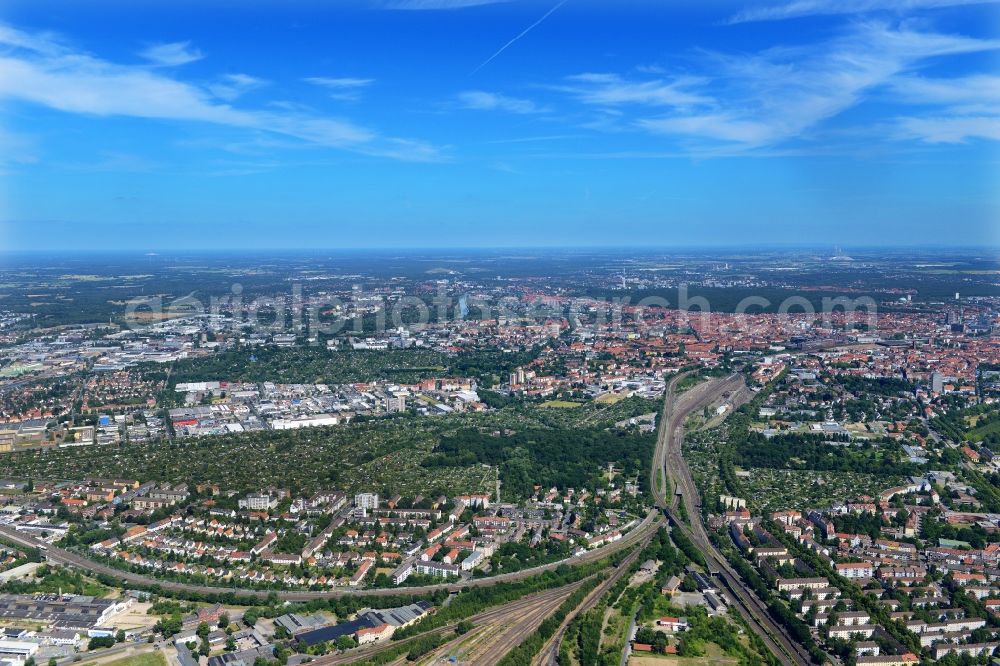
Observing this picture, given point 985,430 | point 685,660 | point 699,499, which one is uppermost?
point 985,430

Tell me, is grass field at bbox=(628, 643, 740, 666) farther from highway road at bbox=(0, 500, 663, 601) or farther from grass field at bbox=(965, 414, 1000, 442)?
grass field at bbox=(965, 414, 1000, 442)

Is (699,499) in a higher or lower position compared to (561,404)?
lower

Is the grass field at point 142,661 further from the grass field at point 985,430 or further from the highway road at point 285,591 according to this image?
the grass field at point 985,430

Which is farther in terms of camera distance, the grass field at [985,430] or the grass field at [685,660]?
the grass field at [985,430]

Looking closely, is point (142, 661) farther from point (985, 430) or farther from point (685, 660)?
point (985, 430)

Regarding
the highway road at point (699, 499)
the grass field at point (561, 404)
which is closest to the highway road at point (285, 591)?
the highway road at point (699, 499)

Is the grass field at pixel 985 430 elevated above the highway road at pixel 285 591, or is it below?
above

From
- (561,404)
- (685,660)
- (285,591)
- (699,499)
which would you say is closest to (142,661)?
(285,591)

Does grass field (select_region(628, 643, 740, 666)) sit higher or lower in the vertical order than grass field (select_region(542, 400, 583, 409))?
lower

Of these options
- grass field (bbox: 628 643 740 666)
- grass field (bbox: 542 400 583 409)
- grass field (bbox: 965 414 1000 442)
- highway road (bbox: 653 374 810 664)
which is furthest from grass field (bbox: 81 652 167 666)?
→ grass field (bbox: 965 414 1000 442)

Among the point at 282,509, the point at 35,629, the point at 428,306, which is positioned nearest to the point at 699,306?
the point at 428,306
